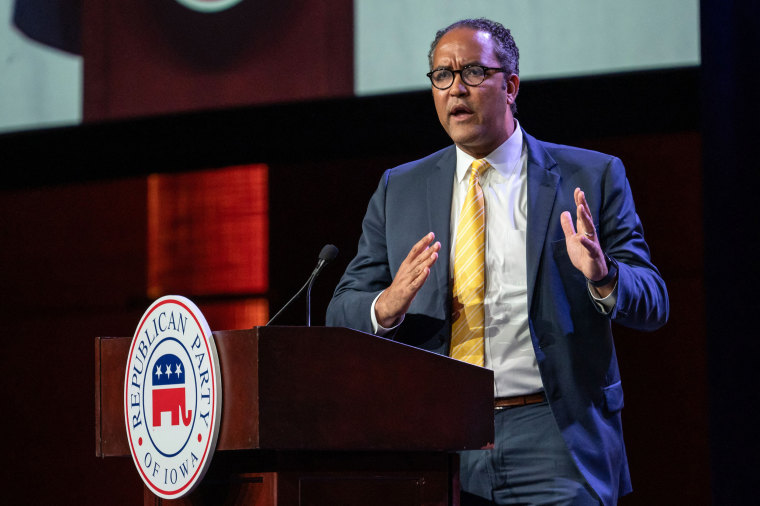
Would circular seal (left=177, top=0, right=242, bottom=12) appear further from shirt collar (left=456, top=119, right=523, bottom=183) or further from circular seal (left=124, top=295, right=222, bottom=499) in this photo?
circular seal (left=124, top=295, right=222, bottom=499)

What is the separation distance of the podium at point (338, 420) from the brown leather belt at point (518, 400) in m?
0.25

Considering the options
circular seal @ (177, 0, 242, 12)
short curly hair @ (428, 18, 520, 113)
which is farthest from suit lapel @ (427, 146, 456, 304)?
circular seal @ (177, 0, 242, 12)

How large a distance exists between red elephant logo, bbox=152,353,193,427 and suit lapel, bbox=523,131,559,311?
0.72 metres

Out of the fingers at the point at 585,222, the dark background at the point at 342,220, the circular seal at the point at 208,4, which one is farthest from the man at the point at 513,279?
the circular seal at the point at 208,4

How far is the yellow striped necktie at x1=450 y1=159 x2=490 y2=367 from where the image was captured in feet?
6.39

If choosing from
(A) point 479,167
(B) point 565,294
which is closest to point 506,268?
(B) point 565,294

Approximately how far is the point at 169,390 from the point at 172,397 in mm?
13

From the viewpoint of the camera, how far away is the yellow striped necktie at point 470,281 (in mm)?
1947

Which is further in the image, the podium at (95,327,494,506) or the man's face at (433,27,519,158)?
the man's face at (433,27,519,158)

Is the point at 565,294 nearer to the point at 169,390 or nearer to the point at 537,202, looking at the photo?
the point at 537,202

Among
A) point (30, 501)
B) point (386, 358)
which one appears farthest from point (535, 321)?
point (30, 501)

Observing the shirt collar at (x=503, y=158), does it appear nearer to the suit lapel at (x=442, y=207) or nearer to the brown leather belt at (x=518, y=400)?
the suit lapel at (x=442, y=207)

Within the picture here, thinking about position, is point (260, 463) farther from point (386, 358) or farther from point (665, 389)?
point (665, 389)

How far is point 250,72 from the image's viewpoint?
11.1ft
